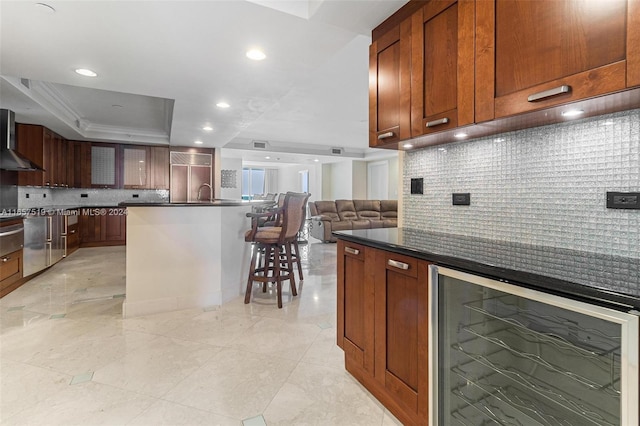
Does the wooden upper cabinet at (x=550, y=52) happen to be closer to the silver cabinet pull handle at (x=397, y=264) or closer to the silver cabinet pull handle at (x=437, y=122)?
the silver cabinet pull handle at (x=437, y=122)

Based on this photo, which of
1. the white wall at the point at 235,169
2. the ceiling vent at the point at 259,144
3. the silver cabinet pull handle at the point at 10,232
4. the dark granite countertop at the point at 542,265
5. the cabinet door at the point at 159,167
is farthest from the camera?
the white wall at the point at 235,169

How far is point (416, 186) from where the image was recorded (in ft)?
6.98

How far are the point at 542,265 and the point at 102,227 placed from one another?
8002 millimetres

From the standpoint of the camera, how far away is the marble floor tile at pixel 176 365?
1650 millimetres

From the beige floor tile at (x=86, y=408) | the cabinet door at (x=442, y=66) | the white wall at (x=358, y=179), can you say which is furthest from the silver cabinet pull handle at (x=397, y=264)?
the white wall at (x=358, y=179)

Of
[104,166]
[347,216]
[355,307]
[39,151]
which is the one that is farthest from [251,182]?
[355,307]

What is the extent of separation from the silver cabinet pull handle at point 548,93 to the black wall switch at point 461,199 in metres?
0.70

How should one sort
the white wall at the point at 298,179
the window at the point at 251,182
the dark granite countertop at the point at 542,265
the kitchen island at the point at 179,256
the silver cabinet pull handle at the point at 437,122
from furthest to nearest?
the window at the point at 251,182 < the white wall at the point at 298,179 < the kitchen island at the point at 179,256 < the silver cabinet pull handle at the point at 437,122 < the dark granite countertop at the point at 542,265

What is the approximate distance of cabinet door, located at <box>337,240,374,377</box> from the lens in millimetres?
1727

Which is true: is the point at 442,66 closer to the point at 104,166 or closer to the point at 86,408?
the point at 86,408

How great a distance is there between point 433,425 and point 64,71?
149 inches

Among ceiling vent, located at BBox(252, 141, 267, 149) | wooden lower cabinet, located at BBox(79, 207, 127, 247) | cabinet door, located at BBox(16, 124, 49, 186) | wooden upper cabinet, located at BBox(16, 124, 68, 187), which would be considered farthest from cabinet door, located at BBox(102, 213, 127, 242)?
ceiling vent, located at BBox(252, 141, 267, 149)

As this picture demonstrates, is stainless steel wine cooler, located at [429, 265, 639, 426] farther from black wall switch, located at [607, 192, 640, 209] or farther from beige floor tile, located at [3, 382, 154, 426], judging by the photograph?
beige floor tile, located at [3, 382, 154, 426]

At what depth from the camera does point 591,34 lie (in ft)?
3.35
